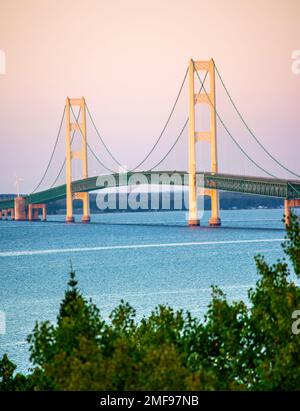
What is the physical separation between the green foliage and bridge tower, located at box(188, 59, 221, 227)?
120 ft

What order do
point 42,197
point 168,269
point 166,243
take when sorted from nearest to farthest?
point 168,269, point 166,243, point 42,197

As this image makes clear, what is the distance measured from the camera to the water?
2170cm

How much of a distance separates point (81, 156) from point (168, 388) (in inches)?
2259

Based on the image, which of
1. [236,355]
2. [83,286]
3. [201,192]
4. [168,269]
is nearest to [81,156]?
[201,192]

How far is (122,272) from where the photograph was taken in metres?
31.0

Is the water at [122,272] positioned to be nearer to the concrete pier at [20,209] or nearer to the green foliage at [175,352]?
the green foliage at [175,352]

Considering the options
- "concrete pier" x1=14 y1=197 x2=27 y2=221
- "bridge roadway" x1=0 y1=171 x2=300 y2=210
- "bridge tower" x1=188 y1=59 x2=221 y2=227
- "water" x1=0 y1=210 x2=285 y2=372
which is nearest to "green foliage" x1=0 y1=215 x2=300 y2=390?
"water" x1=0 y1=210 x2=285 y2=372

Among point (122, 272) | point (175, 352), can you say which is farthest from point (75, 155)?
point (175, 352)

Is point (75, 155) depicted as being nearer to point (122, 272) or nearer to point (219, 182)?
point (219, 182)

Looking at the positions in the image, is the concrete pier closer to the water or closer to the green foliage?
the water

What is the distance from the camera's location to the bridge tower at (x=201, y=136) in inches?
1842

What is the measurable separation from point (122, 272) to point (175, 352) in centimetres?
2396

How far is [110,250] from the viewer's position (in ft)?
138
